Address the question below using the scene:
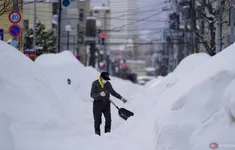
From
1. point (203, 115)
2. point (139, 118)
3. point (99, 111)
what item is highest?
point (203, 115)

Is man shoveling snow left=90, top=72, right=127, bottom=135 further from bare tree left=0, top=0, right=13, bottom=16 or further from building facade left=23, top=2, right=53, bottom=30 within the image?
building facade left=23, top=2, right=53, bottom=30

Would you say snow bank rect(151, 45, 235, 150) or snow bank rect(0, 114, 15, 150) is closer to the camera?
snow bank rect(151, 45, 235, 150)

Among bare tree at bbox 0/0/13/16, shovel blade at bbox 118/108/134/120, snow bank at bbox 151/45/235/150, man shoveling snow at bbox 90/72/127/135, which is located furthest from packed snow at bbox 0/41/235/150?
bare tree at bbox 0/0/13/16

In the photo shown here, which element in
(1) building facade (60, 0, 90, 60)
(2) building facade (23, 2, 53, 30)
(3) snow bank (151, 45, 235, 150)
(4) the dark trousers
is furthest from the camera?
(1) building facade (60, 0, 90, 60)

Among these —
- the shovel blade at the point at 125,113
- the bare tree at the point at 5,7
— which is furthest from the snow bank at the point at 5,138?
the bare tree at the point at 5,7

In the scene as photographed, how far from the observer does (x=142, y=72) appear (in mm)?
122938

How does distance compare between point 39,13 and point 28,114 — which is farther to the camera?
point 39,13

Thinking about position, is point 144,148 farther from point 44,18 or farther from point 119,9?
point 44,18

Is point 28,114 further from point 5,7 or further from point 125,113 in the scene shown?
point 5,7

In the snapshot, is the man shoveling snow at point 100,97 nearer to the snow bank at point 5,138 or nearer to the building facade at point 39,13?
the snow bank at point 5,138

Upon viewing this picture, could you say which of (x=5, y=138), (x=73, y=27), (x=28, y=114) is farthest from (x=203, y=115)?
(x=73, y=27)

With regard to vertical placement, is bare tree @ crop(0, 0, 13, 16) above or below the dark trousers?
above

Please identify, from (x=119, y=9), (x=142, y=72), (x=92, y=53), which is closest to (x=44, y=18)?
(x=92, y=53)

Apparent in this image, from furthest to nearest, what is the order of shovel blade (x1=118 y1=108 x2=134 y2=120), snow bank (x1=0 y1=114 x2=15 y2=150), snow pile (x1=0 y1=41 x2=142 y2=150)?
shovel blade (x1=118 y1=108 x2=134 y2=120)
snow pile (x1=0 y1=41 x2=142 y2=150)
snow bank (x1=0 y1=114 x2=15 y2=150)
